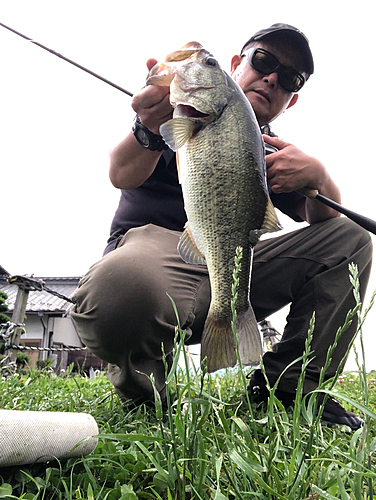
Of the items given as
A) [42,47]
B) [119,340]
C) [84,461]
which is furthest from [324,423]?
[42,47]

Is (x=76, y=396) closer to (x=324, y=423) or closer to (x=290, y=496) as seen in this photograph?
(x=324, y=423)

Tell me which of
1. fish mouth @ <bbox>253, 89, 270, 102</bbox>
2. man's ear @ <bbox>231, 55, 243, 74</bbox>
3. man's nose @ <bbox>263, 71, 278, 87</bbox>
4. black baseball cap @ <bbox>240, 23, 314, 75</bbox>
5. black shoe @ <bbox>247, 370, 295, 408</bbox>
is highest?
black baseball cap @ <bbox>240, 23, 314, 75</bbox>

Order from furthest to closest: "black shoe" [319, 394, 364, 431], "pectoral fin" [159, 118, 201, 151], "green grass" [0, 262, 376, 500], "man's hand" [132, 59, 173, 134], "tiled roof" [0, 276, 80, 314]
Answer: "tiled roof" [0, 276, 80, 314], "black shoe" [319, 394, 364, 431], "man's hand" [132, 59, 173, 134], "pectoral fin" [159, 118, 201, 151], "green grass" [0, 262, 376, 500]

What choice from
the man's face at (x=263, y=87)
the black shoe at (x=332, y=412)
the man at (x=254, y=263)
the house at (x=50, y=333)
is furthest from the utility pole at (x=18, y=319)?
the house at (x=50, y=333)

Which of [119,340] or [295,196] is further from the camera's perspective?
[295,196]

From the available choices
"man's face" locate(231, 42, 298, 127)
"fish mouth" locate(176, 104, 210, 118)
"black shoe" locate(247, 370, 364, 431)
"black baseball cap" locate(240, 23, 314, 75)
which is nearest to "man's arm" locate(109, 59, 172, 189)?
"fish mouth" locate(176, 104, 210, 118)

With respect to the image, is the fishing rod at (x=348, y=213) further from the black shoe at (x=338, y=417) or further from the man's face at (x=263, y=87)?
the black shoe at (x=338, y=417)

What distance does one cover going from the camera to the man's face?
3037 millimetres

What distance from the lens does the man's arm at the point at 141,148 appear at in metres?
2.24

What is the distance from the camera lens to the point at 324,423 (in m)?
2.30

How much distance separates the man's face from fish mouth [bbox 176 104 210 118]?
1.04m

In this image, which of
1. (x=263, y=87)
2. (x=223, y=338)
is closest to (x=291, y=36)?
(x=263, y=87)

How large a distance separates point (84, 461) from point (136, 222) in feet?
6.23

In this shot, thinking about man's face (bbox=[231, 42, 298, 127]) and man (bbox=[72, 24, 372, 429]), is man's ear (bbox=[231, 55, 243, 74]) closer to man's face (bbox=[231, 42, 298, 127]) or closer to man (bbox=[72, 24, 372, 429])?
man (bbox=[72, 24, 372, 429])
